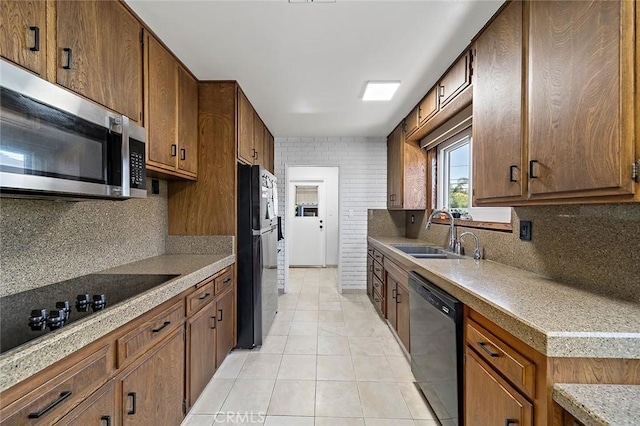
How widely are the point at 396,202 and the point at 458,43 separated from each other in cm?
216

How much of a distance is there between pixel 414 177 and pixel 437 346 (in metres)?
2.25

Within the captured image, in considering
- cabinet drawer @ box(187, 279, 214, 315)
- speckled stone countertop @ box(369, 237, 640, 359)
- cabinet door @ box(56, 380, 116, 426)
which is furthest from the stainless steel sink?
cabinet door @ box(56, 380, 116, 426)

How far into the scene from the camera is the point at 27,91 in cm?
97

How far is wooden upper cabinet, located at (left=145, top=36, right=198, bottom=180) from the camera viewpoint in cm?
187

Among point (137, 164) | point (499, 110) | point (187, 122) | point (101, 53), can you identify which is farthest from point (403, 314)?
point (101, 53)

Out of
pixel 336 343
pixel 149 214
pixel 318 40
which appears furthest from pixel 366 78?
pixel 336 343

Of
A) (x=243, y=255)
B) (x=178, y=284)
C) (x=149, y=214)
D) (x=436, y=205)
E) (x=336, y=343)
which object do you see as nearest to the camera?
(x=178, y=284)

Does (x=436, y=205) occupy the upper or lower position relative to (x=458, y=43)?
lower

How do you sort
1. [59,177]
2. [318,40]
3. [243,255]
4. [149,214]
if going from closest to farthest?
[59,177] → [318,40] → [149,214] → [243,255]

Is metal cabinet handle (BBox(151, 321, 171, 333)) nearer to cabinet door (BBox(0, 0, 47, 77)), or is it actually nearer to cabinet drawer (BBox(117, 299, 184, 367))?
cabinet drawer (BBox(117, 299, 184, 367))

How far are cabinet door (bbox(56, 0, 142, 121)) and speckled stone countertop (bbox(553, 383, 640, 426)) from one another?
6.86 ft

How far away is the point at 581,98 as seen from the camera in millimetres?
1096

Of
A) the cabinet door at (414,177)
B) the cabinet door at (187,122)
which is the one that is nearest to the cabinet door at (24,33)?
the cabinet door at (187,122)

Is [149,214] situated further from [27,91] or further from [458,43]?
[458,43]
